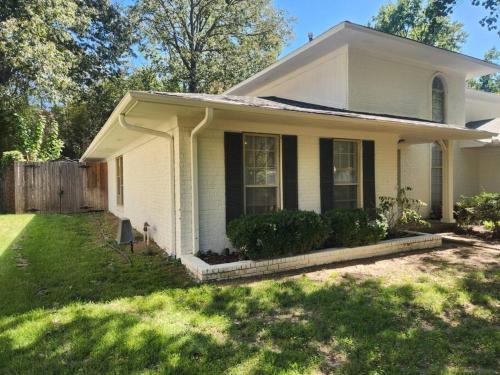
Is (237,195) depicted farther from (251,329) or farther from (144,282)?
(251,329)

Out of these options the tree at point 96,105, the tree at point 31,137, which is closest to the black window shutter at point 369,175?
the tree at point 31,137

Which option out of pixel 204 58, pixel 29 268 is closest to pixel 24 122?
pixel 204 58

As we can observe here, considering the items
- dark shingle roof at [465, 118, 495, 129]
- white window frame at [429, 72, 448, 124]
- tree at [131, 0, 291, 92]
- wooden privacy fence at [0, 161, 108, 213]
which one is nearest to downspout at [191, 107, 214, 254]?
white window frame at [429, 72, 448, 124]

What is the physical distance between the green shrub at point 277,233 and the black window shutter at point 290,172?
2.62 feet

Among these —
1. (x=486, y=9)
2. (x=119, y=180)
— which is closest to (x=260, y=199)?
(x=486, y=9)

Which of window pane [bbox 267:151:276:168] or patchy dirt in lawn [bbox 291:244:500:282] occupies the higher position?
window pane [bbox 267:151:276:168]

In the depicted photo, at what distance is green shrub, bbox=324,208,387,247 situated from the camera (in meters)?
6.17

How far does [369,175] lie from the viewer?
7629mm

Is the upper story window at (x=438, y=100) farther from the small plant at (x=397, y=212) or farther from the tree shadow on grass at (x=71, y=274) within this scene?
the tree shadow on grass at (x=71, y=274)

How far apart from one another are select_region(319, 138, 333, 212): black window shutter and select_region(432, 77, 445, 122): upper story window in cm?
540

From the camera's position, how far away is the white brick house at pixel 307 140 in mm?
5711

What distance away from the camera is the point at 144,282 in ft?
15.9

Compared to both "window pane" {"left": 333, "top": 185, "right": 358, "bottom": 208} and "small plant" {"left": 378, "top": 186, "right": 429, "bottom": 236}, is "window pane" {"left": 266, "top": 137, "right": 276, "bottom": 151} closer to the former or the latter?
"window pane" {"left": 333, "top": 185, "right": 358, "bottom": 208}

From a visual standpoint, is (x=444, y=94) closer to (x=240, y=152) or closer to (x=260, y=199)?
(x=260, y=199)
